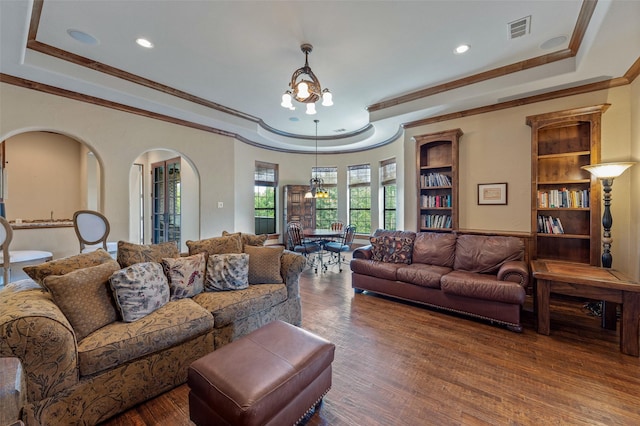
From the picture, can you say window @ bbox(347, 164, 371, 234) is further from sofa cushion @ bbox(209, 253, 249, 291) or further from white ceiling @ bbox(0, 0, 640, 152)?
sofa cushion @ bbox(209, 253, 249, 291)

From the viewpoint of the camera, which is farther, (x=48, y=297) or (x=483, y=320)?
(x=483, y=320)

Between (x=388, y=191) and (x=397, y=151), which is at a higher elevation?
(x=397, y=151)

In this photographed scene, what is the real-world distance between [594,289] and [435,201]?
98.8 inches

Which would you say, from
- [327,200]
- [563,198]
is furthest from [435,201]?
[327,200]

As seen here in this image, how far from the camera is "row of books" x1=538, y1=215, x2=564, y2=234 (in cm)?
385

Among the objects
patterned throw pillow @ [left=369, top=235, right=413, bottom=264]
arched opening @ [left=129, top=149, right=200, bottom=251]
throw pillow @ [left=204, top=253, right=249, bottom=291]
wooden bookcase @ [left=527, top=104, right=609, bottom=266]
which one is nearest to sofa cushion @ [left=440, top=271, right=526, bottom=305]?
A: patterned throw pillow @ [left=369, top=235, right=413, bottom=264]

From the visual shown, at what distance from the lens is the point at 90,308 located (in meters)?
1.93

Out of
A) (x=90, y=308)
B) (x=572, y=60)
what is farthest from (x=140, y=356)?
(x=572, y=60)

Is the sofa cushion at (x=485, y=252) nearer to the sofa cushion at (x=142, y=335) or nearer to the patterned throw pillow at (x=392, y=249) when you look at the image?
the patterned throw pillow at (x=392, y=249)

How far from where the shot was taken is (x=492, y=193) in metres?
4.36

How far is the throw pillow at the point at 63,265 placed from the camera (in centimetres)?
195

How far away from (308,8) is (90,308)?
308 cm

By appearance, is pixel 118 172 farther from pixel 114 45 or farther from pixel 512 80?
pixel 512 80

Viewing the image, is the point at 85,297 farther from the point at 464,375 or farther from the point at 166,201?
the point at 166,201
